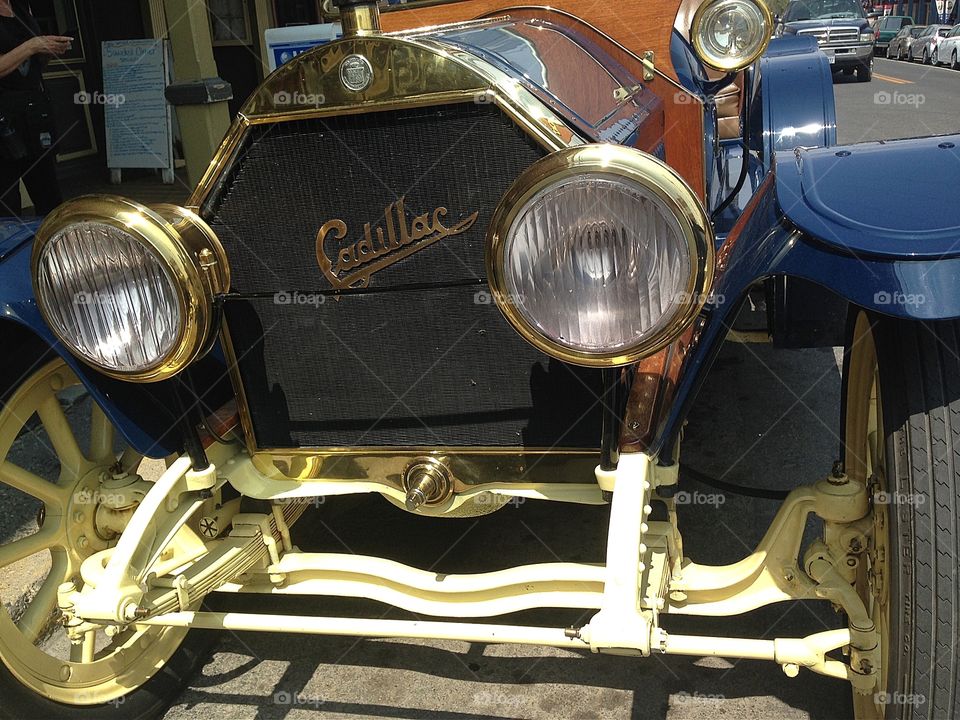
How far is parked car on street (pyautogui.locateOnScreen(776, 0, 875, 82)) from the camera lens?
15.4 metres

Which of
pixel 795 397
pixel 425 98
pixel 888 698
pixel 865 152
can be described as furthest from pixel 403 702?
pixel 795 397

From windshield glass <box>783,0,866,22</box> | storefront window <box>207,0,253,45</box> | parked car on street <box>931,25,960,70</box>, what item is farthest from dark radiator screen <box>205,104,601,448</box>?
parked car on street <box>931,25,960,70</box>

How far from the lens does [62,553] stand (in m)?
2.02

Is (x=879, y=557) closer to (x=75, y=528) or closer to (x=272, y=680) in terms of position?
(x=272, y=680)

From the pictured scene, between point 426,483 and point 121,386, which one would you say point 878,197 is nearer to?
point 426,483

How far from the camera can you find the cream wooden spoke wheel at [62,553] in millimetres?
1904

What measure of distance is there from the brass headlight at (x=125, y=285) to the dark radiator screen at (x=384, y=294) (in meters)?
0.17

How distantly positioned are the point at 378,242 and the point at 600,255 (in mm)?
460

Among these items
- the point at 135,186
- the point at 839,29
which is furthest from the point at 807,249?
the point at 839,29

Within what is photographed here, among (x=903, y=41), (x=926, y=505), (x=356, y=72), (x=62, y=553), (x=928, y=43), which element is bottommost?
(x=903, y=41)

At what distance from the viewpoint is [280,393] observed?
1852 mm

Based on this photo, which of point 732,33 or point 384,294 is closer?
point 384,294

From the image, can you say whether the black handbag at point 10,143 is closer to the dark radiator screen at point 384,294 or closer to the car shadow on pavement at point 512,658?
the car shadow on pavement at point 512,658

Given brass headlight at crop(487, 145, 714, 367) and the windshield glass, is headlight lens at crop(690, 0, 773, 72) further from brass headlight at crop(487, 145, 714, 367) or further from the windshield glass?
the windshield glass
